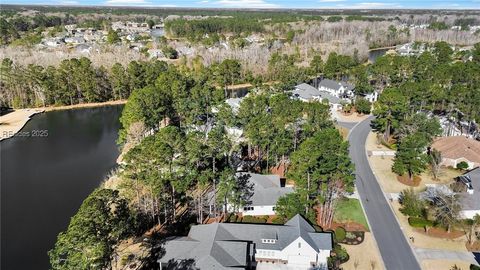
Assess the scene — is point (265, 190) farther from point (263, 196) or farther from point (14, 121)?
point (14, 121)

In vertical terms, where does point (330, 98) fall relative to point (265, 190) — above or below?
above

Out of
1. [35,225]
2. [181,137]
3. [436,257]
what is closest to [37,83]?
[35,225]

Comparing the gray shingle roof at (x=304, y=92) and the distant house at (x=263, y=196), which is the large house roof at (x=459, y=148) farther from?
the gray shingle roof at (x=304, y=92)

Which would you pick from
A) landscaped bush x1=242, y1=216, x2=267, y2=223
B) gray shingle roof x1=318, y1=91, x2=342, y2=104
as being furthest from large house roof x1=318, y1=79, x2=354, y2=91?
landscaped bush x1=242, y1=216, x2=267, y2=223

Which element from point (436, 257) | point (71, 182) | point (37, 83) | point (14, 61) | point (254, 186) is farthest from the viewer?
point (14, 61)

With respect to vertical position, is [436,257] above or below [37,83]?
below

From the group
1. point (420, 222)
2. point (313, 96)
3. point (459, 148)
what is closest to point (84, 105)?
point (313, 96)

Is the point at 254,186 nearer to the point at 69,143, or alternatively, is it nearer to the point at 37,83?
the point at 69,143
